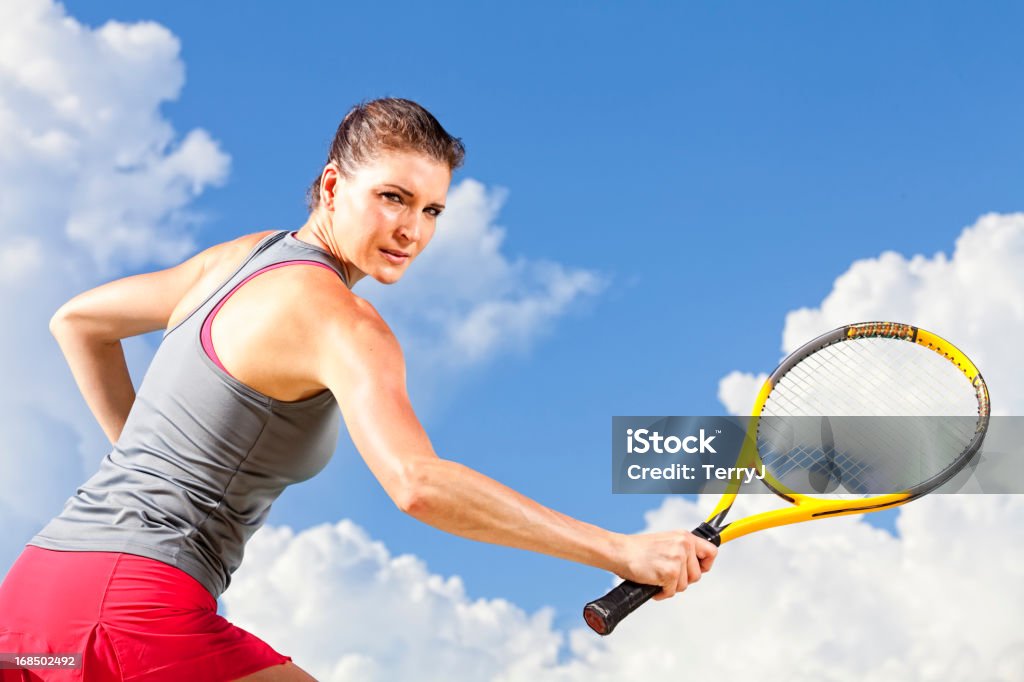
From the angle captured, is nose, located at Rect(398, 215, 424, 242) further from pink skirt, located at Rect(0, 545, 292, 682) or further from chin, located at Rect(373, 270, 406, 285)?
pink skirt, located at Rect(0, 545, 292, 682)

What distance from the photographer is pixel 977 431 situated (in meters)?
2.91

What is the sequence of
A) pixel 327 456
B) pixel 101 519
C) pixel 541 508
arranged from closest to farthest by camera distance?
pixel 541 508, pixel 101 519, pixel 327 456

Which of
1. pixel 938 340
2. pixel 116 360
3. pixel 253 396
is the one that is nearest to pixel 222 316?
pixel 253 396

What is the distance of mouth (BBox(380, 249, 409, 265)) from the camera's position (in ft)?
7.05

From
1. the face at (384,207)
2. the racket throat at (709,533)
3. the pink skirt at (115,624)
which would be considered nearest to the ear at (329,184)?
the face at (384,207)

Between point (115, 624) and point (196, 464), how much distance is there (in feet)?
0.98

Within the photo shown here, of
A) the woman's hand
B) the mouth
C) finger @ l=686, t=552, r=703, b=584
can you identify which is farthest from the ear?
finger @ l=686, t=552, r=703, b=584

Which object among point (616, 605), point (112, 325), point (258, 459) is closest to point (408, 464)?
point (258, 459)

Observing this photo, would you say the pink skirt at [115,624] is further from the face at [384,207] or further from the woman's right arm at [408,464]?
the face at [384,207]

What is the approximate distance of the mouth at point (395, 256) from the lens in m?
2.15

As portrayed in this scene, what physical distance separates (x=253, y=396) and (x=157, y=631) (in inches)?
16.9

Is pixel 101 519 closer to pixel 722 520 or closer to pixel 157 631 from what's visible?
pixel 157 631

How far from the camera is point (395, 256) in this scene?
85.0 inches

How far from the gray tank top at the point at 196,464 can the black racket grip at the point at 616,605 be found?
0.63 meters
